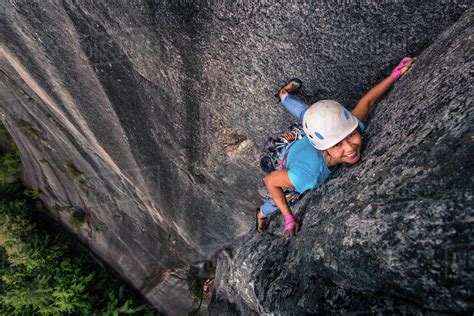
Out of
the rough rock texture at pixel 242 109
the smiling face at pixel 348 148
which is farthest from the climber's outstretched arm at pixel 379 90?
the smiling face at pixel 348 148

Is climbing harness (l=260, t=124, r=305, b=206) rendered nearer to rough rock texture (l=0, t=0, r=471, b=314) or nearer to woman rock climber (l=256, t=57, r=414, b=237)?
woman rock climber (l=256, t=57, r=414, b=237)

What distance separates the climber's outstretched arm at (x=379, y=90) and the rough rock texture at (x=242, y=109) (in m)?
0.10

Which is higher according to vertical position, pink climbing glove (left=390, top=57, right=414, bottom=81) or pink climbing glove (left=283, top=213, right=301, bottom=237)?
pink climbing glove (left=390, top=57, right=414, bottom=81)

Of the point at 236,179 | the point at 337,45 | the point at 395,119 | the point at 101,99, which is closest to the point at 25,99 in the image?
the point at 101,99

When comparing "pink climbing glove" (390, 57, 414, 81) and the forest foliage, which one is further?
the forest foliage

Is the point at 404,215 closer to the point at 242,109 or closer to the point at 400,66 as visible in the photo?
the point at 400,66

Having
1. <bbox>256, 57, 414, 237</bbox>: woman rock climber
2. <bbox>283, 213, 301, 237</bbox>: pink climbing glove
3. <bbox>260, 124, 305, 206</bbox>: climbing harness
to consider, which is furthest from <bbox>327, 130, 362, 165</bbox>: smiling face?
<bbox>283, 213, 301, 237</bbox>: pink climbing glove

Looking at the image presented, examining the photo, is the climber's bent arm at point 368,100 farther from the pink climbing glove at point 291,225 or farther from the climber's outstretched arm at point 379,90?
the pink climbing glove at point 291,225

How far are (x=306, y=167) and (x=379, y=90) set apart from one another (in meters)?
0.90

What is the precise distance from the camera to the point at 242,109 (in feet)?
13.7

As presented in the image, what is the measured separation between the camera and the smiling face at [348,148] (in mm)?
2816

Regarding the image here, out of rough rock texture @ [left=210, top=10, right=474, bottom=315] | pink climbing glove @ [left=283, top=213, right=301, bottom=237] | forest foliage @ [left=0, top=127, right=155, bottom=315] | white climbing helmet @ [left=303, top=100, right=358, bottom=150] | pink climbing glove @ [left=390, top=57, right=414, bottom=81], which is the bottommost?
forest foliage @ [left=0, top=127, right=155, bottom=315]

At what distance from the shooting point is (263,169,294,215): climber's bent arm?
126 inches

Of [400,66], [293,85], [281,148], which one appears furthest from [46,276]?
[400,66]
